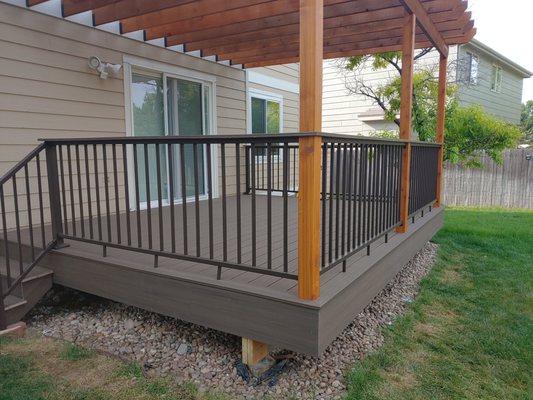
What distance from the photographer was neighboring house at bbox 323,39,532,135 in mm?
10867

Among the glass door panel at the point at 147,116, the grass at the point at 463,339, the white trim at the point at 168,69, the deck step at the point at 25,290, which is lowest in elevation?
the grass at the point at 463,339

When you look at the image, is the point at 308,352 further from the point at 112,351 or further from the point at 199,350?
the point at 112,351

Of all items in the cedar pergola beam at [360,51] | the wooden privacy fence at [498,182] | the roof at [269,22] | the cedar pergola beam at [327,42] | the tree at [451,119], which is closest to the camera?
the roof at [269,22]

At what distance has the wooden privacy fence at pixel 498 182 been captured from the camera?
10133 mm

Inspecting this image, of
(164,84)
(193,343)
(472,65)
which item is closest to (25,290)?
(193,343)

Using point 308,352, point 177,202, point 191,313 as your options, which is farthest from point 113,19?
point 308,352

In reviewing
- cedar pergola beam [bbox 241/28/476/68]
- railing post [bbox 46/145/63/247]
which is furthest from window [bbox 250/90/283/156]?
railing post [bbox 46/145/63/247]

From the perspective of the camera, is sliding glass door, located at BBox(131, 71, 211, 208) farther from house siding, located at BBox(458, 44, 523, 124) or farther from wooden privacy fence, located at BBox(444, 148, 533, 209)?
wooden privacy fence, located at BBox(444, 148, 533, 209)

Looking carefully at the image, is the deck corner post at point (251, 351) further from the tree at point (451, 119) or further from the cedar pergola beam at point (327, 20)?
the tree at point (451, 119)

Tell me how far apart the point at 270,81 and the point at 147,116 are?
3070 mm

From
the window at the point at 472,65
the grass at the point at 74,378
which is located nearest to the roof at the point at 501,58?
the window at the point at 472,65

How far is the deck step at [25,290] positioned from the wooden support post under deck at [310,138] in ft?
7.51

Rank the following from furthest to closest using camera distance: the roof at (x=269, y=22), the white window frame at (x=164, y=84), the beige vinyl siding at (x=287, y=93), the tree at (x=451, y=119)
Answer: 1. the tree at (x=451, y=119)
2. the beige vinyl siding at (x=287, y=93)
3. the white window frame at (x=164, y=84)
4. the roof at (x=269, y=22)

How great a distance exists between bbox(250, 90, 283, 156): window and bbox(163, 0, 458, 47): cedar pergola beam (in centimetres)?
204
